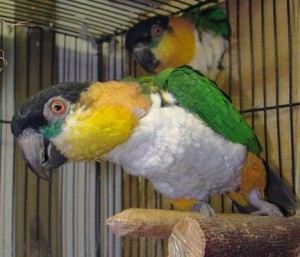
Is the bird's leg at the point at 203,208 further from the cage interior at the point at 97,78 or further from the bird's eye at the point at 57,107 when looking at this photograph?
the bird's eye at the point at 57,107

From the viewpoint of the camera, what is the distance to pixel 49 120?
0.78m

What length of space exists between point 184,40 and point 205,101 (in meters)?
0.44

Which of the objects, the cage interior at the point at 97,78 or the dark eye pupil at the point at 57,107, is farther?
the cage interior at the point at 97,78

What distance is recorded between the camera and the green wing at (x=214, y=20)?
1247mm

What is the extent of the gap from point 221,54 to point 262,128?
25 cm

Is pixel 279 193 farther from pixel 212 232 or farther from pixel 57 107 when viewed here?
pixel 57 107

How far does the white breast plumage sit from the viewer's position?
0.85 metres

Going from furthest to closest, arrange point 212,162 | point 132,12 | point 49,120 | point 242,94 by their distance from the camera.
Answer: point 132,12, point 242,94, point 212,162, point 49,120

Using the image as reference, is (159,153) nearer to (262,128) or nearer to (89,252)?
(262,128)

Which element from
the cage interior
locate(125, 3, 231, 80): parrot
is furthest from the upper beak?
the cage interior

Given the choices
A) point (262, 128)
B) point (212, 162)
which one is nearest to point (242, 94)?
point (262, 128)

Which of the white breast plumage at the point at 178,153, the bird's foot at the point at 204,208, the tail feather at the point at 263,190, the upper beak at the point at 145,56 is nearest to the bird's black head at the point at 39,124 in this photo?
the white breast plumage at the point at 178,153

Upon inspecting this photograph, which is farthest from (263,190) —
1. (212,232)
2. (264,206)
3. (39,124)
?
(39,124)

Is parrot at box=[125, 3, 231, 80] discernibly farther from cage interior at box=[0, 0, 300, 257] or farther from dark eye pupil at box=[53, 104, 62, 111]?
dark eye pupil at box=[53, 104, 62, 111]
